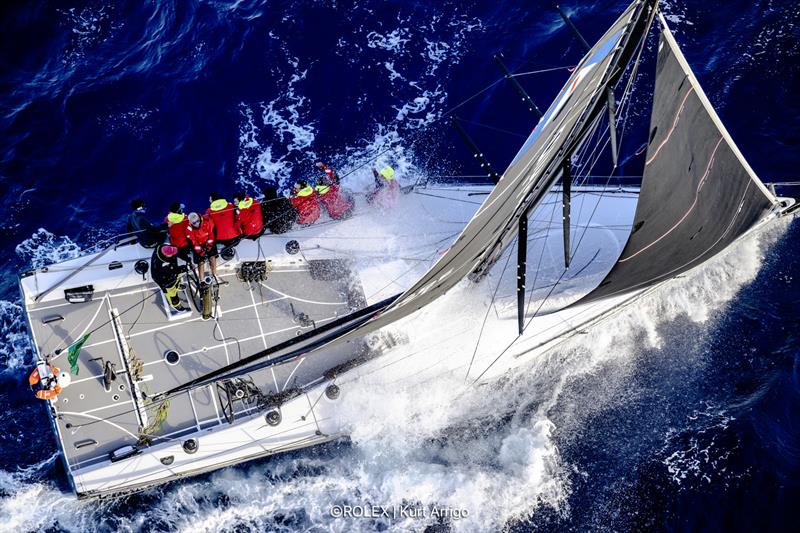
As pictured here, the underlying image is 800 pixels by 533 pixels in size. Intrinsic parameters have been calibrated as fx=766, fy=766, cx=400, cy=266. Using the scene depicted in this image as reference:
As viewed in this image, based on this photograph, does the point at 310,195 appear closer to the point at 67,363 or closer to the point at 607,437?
the point at 67,363

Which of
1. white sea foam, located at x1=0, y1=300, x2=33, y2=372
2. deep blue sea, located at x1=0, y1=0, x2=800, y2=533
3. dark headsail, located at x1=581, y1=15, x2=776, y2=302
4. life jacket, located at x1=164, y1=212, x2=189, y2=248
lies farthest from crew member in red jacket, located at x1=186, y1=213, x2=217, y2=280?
dark headsail, located at x1=581, y1=15, x2=776, y2=302

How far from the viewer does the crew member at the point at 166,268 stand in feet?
52.1

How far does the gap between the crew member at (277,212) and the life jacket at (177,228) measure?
1917 millimetres

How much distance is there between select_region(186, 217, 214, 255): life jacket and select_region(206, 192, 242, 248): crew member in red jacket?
0.51 feet

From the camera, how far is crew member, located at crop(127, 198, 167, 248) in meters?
17.1

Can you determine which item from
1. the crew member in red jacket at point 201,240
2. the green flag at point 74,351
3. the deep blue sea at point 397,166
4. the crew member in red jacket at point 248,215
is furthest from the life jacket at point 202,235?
the deep blue sea at point 397,166

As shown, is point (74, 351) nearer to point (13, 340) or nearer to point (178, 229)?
point (178, 229)

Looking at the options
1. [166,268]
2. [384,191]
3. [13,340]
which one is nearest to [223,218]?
[166,268]

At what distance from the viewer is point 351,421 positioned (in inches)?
643

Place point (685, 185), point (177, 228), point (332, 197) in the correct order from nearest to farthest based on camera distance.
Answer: point (685, 185), point (177, 228), point (332, 197)

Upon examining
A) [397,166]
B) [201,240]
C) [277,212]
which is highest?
[397,166]

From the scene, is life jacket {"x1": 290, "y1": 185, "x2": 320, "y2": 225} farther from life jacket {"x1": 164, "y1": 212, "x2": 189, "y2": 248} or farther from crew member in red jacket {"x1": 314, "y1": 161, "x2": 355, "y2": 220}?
life jacket {"x1": 164, "y1": 212, "x2": 189, "y2": 248}

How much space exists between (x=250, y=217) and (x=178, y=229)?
62.7 inches

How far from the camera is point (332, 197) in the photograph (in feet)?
58.3
